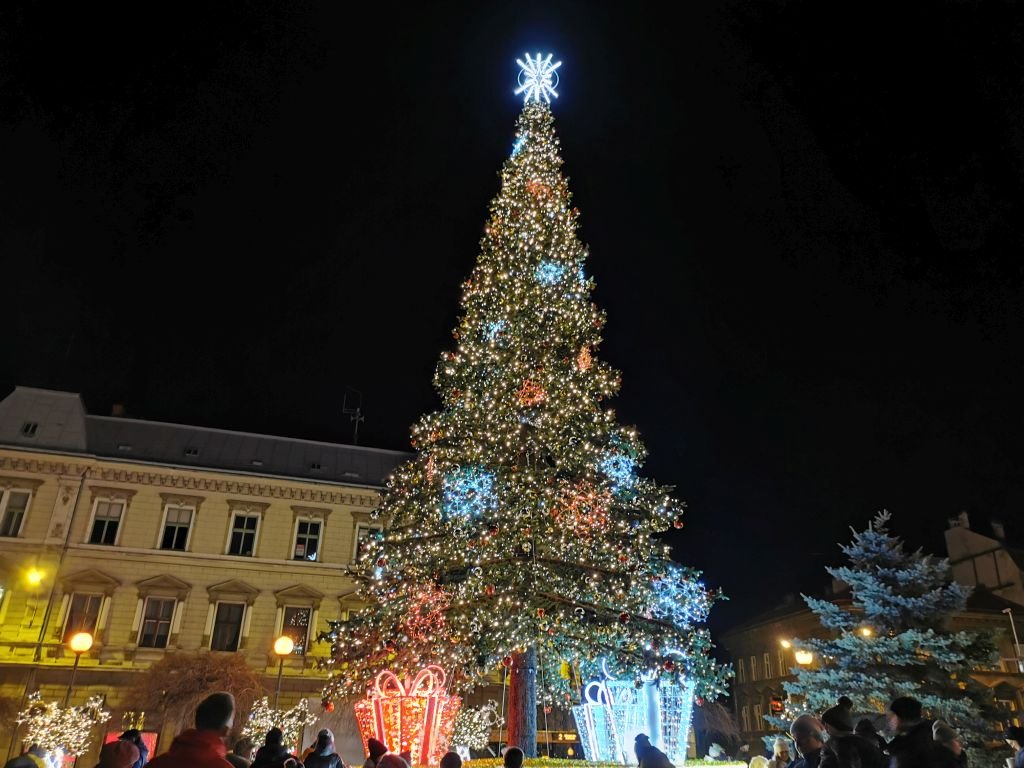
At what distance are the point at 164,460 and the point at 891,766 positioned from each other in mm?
34358

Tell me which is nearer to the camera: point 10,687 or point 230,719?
point 230,719

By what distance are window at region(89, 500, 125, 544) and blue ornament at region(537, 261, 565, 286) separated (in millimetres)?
24018

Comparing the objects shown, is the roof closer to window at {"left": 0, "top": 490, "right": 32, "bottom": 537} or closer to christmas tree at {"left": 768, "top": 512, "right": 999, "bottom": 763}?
window at {"left": 0, "top": 490, "right": 32, "bottom": 537}

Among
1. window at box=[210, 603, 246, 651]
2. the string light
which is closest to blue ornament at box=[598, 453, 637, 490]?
the string light

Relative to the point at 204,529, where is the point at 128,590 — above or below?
below

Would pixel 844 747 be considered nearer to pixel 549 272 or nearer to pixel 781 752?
pixel 781 752

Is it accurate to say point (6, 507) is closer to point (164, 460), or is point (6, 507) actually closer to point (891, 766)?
point (164, 460)

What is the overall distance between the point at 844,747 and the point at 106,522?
32.9 meters

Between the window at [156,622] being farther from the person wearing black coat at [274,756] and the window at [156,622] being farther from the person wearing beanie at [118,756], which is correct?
the person wearing beanie at [118,756]

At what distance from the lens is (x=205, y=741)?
3625mm

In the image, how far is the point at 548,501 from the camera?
1441cm

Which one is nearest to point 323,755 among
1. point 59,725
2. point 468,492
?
point 468,492

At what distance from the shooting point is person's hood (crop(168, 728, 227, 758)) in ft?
11.6

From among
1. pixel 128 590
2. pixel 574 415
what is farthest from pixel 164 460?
pixel 574 415
